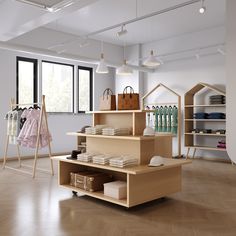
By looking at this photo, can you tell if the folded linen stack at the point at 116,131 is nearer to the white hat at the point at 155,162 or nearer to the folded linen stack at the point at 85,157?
the folded linen stack at the point at 85,157

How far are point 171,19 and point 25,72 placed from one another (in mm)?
4330

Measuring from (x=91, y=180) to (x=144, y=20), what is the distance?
5.02 meters

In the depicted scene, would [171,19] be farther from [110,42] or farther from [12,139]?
[12,139]

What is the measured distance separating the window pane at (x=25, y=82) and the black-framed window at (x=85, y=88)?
5.75 ft

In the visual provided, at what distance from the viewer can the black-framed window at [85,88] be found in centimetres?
1008

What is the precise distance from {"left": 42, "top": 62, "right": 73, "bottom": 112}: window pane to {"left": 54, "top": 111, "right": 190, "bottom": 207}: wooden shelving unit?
15.2 ft

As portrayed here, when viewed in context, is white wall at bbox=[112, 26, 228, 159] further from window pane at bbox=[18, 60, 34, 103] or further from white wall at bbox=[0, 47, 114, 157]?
window pane at bbox=[18, 60, 34, 103]

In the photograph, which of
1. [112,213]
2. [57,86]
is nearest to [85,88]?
[57,86]

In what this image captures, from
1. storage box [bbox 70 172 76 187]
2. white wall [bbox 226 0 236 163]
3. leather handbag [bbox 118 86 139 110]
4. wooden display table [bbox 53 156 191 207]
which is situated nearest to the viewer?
white wall [bbox 226 0 236 163]

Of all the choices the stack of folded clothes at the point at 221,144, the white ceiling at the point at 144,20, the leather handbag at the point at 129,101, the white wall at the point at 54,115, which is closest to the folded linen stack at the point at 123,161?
the leather handbag at the point at 129,101

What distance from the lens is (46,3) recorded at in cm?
460

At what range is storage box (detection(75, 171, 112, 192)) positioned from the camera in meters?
4.40

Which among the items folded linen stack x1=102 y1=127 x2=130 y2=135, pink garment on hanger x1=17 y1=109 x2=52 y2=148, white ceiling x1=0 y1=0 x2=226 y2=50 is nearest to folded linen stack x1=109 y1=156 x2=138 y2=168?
folded linen stack x1=102 y1=127 x2=130 y2=135

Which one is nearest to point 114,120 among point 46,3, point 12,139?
point 46,3
